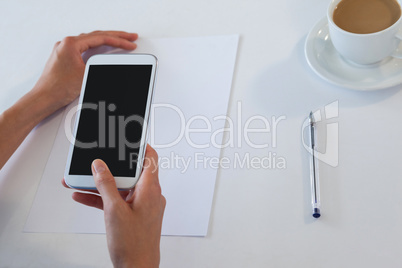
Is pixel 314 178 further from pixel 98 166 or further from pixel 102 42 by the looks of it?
pixel 102 42

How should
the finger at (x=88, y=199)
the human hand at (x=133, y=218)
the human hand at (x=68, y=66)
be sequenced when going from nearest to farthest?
the human hand at (x=133, y=218)
the finger at (x=88, y=199)
the human hand at (x=68, y=66)

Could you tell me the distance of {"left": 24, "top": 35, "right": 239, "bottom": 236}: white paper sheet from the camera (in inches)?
24.4

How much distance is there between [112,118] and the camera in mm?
614

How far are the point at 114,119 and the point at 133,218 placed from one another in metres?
0.16

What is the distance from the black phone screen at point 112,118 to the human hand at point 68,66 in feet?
0.45

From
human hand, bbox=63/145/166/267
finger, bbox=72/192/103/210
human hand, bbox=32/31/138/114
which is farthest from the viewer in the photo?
human hand, bbox=32/31/138/114

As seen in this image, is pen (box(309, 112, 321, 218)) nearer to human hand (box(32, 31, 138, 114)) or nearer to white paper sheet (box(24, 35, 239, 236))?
white paper sheet (box(24, 35, 239, 236))

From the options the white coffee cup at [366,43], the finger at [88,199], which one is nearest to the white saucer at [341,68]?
the white coffee cup at [366,43]

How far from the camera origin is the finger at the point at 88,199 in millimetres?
606

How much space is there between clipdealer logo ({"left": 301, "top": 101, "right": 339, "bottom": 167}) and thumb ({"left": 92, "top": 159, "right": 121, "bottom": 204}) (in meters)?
0.28

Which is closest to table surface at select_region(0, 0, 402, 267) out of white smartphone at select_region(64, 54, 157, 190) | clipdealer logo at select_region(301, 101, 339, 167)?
clipdealer logo at select_region(301, 101, 339, 167)

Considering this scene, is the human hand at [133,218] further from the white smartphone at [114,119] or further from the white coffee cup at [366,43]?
the white coffee cup at [366,43]

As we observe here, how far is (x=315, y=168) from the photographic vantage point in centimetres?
59

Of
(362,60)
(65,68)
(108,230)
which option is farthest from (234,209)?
(65,68)
